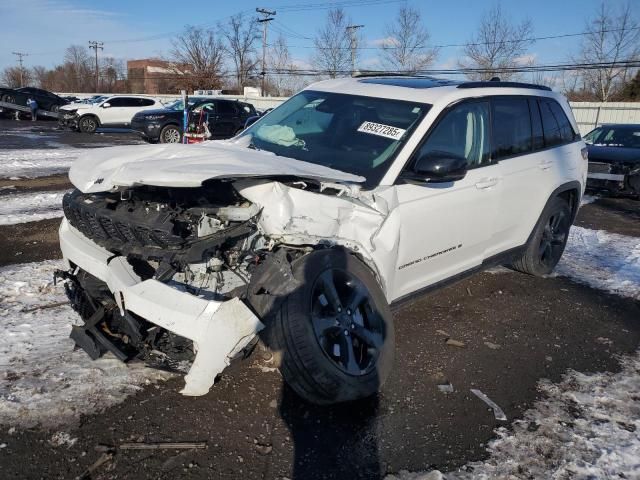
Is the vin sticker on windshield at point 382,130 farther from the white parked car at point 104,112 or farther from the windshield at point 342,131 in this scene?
the white parked car at point 104,112

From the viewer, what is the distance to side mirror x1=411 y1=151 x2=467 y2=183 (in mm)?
3420

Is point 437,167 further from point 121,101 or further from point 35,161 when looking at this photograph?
point 121,101

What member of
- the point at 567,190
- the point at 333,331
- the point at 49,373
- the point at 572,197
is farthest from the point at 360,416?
the point at 572,197

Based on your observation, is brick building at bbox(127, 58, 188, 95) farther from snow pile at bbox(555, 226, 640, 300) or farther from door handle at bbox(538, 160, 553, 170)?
door handle at bbox(538, 160, 553, 170)

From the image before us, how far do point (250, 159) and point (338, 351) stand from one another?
1239 millimetres

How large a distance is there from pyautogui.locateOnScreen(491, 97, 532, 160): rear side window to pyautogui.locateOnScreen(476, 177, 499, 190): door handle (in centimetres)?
26

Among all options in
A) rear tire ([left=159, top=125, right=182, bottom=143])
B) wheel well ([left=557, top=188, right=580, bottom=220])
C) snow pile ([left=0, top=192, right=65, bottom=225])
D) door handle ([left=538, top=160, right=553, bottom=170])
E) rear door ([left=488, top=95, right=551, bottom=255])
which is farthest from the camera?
rear tire ([left=159, top=125, right=182, bottom=143])

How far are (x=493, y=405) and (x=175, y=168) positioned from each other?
7.54 feet

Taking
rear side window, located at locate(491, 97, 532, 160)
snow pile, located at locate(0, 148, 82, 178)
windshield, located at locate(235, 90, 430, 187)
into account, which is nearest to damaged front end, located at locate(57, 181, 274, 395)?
windshield, located at locate(235, 90, 430, 187)

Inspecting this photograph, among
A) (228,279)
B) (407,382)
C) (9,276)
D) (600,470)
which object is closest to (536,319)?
(407,382)

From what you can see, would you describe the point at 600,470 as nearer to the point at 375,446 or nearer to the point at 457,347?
the point at 375,446

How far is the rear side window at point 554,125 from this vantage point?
Result: 5.09 m

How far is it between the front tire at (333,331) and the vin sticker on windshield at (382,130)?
104 centimetres

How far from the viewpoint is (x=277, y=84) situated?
52.7m
